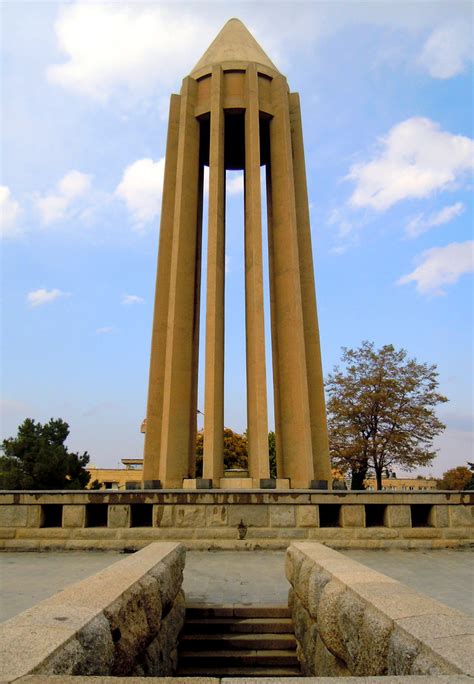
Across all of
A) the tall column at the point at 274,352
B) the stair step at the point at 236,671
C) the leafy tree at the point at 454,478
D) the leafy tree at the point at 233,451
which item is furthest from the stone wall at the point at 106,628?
the leafy tree at the point at 454,478

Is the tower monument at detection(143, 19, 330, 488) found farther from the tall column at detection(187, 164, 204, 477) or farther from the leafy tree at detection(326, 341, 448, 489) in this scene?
the leafy tree at detection(326, 341, 448, 489)

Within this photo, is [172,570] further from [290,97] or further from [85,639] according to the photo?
[290,97]

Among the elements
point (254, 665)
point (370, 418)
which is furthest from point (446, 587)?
point (370, 418)

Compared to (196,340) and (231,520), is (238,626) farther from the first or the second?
(196,340)

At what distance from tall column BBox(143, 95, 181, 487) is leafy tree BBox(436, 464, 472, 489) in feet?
118

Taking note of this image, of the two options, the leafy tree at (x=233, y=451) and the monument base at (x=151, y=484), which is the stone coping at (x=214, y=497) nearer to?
the monument base at (x=151, y=484)

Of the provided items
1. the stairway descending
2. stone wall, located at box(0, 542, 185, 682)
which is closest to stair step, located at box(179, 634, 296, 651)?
the stairway descending

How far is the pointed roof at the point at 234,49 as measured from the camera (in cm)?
1510

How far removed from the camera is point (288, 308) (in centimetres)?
1352

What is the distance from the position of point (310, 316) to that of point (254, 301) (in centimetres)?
206

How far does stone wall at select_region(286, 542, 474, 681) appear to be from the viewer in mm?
1854

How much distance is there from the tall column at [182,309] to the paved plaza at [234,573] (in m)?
5.52

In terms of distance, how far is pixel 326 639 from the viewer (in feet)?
9.47

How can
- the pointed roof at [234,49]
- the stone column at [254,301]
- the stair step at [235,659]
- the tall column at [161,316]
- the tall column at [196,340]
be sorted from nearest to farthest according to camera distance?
the stair step at [235,659]
the stone column at [254,301]
the tall column at [161,316]
the tall column at [196,340]
the pointed roof at [234,49]
